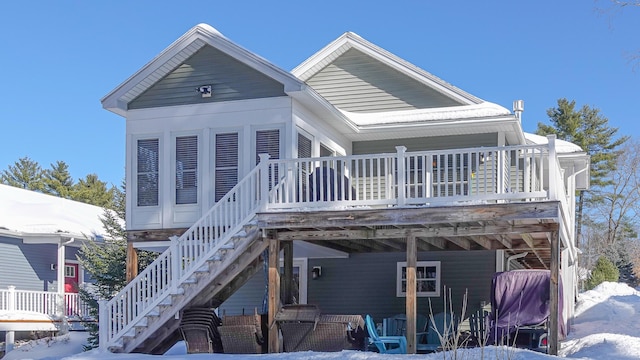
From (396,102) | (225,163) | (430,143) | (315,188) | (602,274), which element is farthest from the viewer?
(602,274)

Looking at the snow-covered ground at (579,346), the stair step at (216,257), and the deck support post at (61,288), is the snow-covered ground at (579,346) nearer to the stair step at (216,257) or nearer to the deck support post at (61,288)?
the deck support post at (61,288)

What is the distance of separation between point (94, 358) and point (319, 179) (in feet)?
15.6

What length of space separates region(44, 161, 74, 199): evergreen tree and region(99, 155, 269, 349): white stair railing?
130ft

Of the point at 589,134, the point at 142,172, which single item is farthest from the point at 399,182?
the point at 589,134

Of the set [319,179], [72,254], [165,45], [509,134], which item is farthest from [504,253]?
[72,254]

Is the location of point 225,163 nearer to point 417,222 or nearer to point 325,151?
point 325,151

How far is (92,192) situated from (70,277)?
2377 cm

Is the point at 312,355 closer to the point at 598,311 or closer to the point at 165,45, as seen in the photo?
the point at 165,45

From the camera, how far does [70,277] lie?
87.4 ft

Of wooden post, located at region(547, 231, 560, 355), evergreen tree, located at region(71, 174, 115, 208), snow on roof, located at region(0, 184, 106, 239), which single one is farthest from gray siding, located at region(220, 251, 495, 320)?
evergreen tree, located at region(71, 174, 115, 208)

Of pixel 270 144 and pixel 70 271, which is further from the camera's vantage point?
pixel 70 271

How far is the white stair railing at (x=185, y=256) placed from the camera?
1334cm

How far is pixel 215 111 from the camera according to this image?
14930mm

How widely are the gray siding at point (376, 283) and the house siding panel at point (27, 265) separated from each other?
934cm
